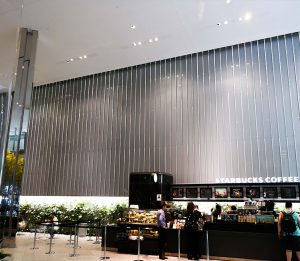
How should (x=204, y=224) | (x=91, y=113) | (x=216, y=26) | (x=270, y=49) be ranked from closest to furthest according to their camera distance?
(x=204, y=224), (x=216, y=26), (x=270, y=49), (x=91, y=113)

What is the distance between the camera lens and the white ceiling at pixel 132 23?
27.1 ft

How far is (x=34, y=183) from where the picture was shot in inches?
532

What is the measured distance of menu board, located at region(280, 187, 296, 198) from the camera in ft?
27.6

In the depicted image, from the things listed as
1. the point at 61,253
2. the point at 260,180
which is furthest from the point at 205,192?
the point at 61,253

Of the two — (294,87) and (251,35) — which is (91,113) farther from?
(294,87)

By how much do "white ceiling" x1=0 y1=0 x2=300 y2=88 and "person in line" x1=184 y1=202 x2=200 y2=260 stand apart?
538cm

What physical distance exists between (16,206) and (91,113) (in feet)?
17.8

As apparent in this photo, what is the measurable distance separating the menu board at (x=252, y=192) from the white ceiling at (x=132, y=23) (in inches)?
189

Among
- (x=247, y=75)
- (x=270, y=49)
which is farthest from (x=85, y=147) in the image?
(x=270, y=49)

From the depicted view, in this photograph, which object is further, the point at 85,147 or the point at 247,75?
the point at 85,147

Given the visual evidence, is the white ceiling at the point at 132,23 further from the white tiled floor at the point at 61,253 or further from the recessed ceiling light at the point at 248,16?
the white tiled floor at the point at 61,253

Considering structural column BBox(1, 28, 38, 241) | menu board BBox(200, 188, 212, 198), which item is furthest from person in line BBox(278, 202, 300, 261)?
structural column BBox(1, 28, 38, 241)

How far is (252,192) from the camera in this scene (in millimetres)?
8953

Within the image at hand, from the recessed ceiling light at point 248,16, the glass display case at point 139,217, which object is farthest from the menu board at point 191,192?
the recessed ceiling light at point 248,16
